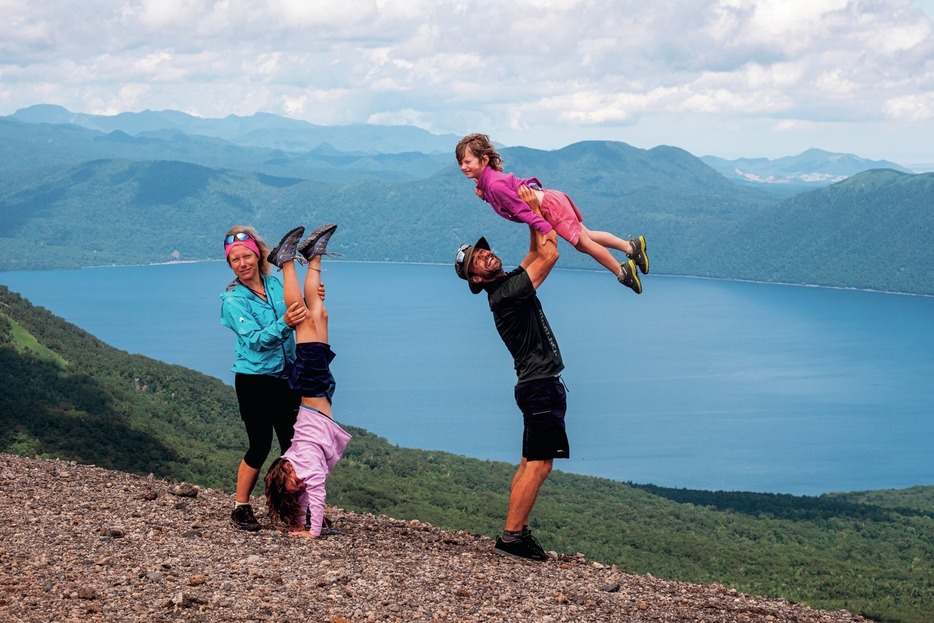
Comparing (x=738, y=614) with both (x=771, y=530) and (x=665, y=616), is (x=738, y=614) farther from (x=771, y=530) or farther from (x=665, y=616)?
(x=771, y=530)

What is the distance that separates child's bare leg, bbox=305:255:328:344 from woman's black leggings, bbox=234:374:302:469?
480 mm

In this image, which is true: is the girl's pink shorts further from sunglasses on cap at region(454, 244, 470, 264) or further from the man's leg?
the man's leg

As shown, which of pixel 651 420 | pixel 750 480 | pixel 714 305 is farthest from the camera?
pixel 714 305

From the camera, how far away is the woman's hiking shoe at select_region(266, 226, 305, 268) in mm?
7609

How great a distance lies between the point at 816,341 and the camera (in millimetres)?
145375

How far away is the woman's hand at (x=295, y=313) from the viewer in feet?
25.1

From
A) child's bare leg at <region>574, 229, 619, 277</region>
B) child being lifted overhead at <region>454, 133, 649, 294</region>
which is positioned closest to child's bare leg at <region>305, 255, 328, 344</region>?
child being lifted overhead at <region>454, 133, 649, 294</region>

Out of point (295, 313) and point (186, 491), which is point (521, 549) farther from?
point (186, 491)

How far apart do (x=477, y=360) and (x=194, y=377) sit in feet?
233

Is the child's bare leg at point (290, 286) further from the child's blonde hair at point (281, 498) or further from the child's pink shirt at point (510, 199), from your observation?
the child's pink shirt at point (510, 199)

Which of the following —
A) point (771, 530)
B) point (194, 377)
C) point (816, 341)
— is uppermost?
point (816, 341)

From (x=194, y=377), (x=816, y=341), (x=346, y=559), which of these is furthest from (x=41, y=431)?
(x=816, y=341)

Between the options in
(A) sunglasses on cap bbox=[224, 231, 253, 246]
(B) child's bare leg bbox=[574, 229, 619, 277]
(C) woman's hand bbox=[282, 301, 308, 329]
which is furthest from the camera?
(B) child's bare leg bbox=[574, 229, 619, 277]

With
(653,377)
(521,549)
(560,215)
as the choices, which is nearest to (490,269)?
(560,215)
